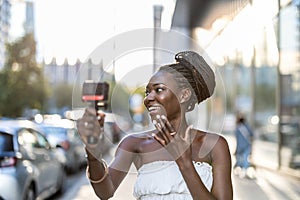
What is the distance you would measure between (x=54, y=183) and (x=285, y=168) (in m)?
7.35

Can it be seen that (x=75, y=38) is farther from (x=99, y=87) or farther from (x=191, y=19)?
(x=191, y=19)

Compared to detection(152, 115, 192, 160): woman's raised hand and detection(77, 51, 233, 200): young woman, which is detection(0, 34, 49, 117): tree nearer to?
detection(77, 51, 233, 200): young woman

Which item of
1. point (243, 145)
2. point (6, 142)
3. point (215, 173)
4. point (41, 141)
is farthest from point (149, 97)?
point (243, 145)

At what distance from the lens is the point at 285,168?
16250 millimetres

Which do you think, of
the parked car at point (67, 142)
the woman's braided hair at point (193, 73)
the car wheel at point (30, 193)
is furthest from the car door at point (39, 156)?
the woman's braided hair at point (193, 73)

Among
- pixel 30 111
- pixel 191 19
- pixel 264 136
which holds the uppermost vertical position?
pixel 191 19

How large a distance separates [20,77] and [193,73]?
4289 centimetres

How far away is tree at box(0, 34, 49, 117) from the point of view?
1687 inches

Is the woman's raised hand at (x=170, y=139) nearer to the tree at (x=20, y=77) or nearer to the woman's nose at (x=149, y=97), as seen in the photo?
the woman's nose at (x=149, y=97)

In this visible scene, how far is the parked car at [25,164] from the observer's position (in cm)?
800

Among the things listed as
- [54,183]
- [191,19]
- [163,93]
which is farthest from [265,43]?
[163,93]

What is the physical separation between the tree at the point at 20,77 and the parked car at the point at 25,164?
32137 millimetres

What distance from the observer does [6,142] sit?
8.41 meters

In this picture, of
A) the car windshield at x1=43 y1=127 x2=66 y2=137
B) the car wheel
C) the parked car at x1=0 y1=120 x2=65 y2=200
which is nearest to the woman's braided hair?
the parked car at x1=0 y1=120 x2=65 y2=200
